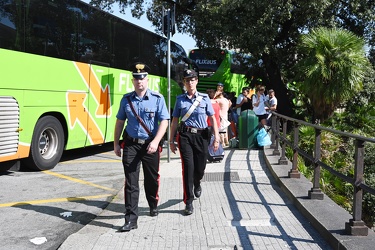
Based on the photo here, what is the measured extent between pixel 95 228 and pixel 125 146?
40.3 inches

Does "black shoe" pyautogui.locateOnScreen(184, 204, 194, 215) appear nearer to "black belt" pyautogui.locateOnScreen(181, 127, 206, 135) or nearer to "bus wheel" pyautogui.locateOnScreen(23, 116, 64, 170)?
"black belt" pyautogui.locateOnScreen(181, 127, 206, 135)

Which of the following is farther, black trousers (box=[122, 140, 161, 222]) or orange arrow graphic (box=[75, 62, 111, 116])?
orange arrow graphic (box=[75, 62, 111, 116])

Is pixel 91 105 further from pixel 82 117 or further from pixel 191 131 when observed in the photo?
pixel 191 131

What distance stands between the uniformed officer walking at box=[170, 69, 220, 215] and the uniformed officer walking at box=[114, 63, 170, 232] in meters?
0.50

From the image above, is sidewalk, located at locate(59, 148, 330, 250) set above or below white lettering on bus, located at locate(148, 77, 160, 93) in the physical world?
below

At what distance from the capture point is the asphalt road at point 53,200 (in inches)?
206

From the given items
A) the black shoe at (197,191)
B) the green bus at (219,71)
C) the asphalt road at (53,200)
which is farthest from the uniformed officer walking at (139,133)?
the green bus at (219,71)

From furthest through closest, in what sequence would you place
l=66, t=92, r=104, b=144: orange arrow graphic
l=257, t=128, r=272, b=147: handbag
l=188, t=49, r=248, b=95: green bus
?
l=188, t=49, r=248, b=95: green bus → l=257, t=128, r=272, b=147: handbag → l=66, t=92, r=104, b=144: orange arrow graphic

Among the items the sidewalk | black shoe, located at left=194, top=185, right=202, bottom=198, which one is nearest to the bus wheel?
the sidewalk

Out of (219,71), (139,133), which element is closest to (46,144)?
(139,133)

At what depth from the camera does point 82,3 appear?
1059cm

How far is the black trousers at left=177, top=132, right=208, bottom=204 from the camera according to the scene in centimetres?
589

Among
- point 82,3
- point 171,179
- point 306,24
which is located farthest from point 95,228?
point 306,24

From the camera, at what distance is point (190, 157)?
5973 mm
